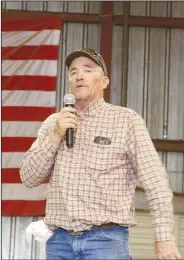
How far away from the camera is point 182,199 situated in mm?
6367

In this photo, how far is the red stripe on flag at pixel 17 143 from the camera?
627 centimetres

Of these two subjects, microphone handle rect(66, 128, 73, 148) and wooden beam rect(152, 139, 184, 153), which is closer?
microphone handle rect(66, 128, 73, 148)

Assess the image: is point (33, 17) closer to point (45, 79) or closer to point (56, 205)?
point (45, 79)

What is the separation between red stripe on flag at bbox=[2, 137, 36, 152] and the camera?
247 inches

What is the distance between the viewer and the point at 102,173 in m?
2.38

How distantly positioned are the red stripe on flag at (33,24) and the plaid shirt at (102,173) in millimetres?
3982

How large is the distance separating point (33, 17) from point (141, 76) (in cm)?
127

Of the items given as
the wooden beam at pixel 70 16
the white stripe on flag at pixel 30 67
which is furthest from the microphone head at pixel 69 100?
the wooden beam at pixel 70 16

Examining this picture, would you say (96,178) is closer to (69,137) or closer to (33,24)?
(69,137)

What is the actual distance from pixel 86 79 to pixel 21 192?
12.5 ft

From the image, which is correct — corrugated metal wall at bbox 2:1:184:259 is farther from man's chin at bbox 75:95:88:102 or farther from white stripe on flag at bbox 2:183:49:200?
man's chin at bbox 75:95:88:102

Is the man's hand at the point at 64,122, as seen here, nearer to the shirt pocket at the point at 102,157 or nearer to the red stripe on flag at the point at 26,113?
the shirt pocket at the point at 102,157

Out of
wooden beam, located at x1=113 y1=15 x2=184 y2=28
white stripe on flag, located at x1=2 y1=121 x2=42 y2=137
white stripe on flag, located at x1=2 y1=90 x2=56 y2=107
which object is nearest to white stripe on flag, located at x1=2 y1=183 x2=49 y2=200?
white stripe on flag, located at x1=2 y1=121 x2=42 y2=137

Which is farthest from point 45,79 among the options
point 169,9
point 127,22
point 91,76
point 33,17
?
point 91,76
